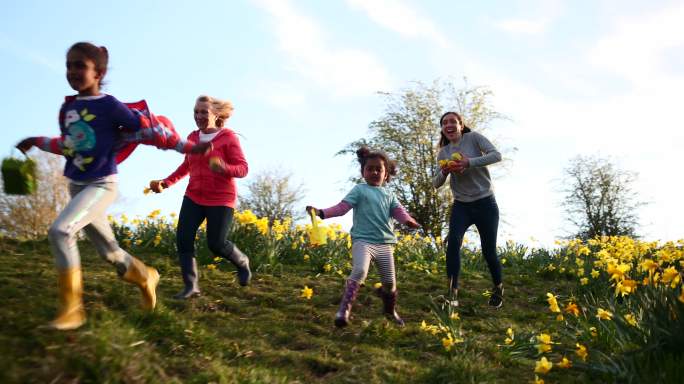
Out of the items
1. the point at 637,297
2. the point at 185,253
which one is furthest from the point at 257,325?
the point at 637,297

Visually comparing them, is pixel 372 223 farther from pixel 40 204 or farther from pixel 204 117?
pixel 40 204

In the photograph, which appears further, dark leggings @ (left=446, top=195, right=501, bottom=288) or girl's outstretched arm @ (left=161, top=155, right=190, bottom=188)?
dark leggings @ (left=446, top=195, right=501, bottom=288)

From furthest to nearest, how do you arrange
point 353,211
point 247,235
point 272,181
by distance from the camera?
1. point 272,181
2. point 247,235
3. point 353,211

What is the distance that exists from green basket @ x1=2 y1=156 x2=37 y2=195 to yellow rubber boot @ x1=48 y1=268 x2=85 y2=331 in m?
0.95

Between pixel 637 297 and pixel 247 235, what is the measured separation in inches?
179

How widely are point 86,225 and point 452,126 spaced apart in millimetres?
3679

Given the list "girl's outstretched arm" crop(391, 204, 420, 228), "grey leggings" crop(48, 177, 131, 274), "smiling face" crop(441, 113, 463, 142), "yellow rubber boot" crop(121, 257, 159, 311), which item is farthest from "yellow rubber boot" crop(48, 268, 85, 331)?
"smiling face" crop(441, 113, 463, 142)

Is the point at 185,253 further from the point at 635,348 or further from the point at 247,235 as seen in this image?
the point at 635,348

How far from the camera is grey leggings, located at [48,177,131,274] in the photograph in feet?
10.9

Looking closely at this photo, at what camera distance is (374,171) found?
4.98m

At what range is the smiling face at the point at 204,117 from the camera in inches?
200

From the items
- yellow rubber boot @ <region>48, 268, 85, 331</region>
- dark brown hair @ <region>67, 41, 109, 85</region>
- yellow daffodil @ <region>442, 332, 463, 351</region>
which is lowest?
yellow daffodil @ <region>442, 332, 463, 351</region>

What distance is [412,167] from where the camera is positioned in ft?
77.6

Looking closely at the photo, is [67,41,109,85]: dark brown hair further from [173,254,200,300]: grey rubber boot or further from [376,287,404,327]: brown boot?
[376,287,404,327]: brown boot
